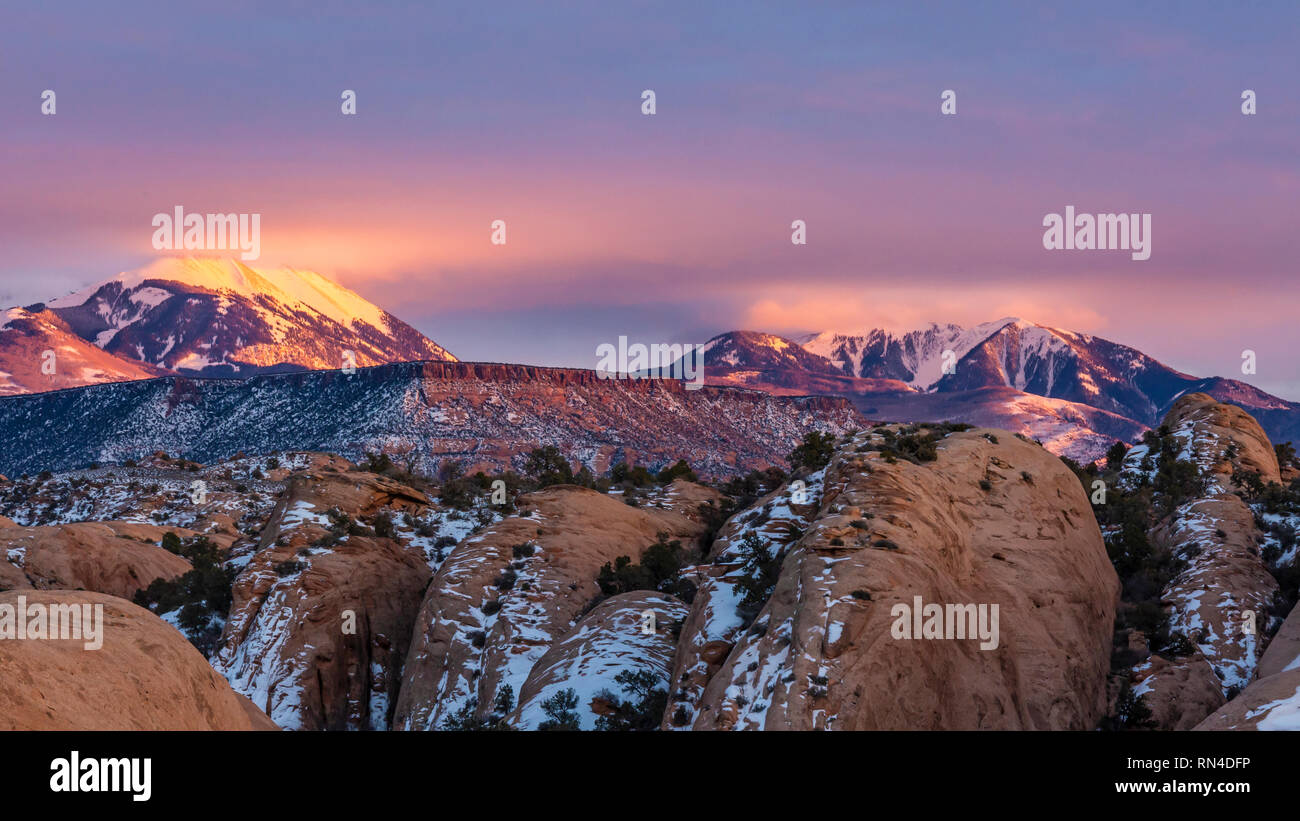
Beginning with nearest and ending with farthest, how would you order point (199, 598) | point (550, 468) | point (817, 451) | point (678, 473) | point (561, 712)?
point (561, 712) → point (199, 598) → point (817, 451) → point (678, 473) → point (550, 468)

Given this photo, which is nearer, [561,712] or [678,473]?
[561,712]

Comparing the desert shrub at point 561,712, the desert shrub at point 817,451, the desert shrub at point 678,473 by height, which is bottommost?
the desert shrub at point 561,712

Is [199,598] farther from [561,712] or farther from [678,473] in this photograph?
[678,473]

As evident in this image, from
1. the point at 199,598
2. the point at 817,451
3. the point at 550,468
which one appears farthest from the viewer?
the point at 550,468

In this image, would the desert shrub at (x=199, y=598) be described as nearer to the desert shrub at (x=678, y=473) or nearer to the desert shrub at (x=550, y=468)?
the desert shrub at (x=550, y=468)

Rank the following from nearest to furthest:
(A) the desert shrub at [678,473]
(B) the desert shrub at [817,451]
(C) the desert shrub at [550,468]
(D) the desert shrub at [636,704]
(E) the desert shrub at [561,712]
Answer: (E) the desert shrub at [561,712], (D) the desert shrub at [636,704], (B) the desert shrub at [817,451], (C) the desert shrub at [550,468], (A) the desert shrub at [678,473]

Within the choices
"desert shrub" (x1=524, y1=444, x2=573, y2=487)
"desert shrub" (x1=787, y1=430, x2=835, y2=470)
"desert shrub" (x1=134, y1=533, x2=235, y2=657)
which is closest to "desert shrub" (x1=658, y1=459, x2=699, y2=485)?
"desert shrub" (x1=524, y1=444, x2=573, y2=487)

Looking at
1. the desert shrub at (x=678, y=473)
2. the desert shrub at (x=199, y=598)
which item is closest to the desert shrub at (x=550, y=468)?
the desert shrub at (x=678, y=473)

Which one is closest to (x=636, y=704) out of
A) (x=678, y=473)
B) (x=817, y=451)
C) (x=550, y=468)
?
(x=817, y=451)

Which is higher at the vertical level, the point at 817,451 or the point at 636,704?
the point at 817,451
